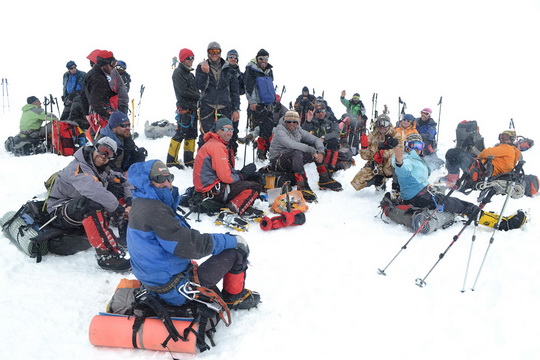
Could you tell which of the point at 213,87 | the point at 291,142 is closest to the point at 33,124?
the point at 213,87

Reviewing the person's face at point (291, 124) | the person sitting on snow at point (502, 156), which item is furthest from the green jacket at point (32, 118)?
the person sitting on snow at point (502, 156)

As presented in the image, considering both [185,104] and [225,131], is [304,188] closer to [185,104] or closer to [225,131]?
[225,131]

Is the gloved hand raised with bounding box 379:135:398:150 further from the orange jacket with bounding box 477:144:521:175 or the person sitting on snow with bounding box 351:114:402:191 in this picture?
the orange jacket with bounding box 477:144:521:175

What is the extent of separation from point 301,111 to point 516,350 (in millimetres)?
8631

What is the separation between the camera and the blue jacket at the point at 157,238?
2.90 meters

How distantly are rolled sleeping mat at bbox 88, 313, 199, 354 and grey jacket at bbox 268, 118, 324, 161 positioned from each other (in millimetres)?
4978

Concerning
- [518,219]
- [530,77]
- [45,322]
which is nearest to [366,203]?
[518,219]

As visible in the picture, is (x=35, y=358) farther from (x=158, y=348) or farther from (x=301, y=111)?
(x=301, y=111)

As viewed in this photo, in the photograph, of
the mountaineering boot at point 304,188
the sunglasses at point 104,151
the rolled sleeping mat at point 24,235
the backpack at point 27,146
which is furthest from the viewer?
the backpack at point 27,146

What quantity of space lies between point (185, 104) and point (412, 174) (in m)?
4.54

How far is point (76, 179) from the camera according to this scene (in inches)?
169

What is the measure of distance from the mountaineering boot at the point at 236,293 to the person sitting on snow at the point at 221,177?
2.50 metres

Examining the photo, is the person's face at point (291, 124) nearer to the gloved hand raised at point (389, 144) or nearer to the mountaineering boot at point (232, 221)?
the gloved hand raised at point (389, 144)

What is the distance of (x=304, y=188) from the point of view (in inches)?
286
